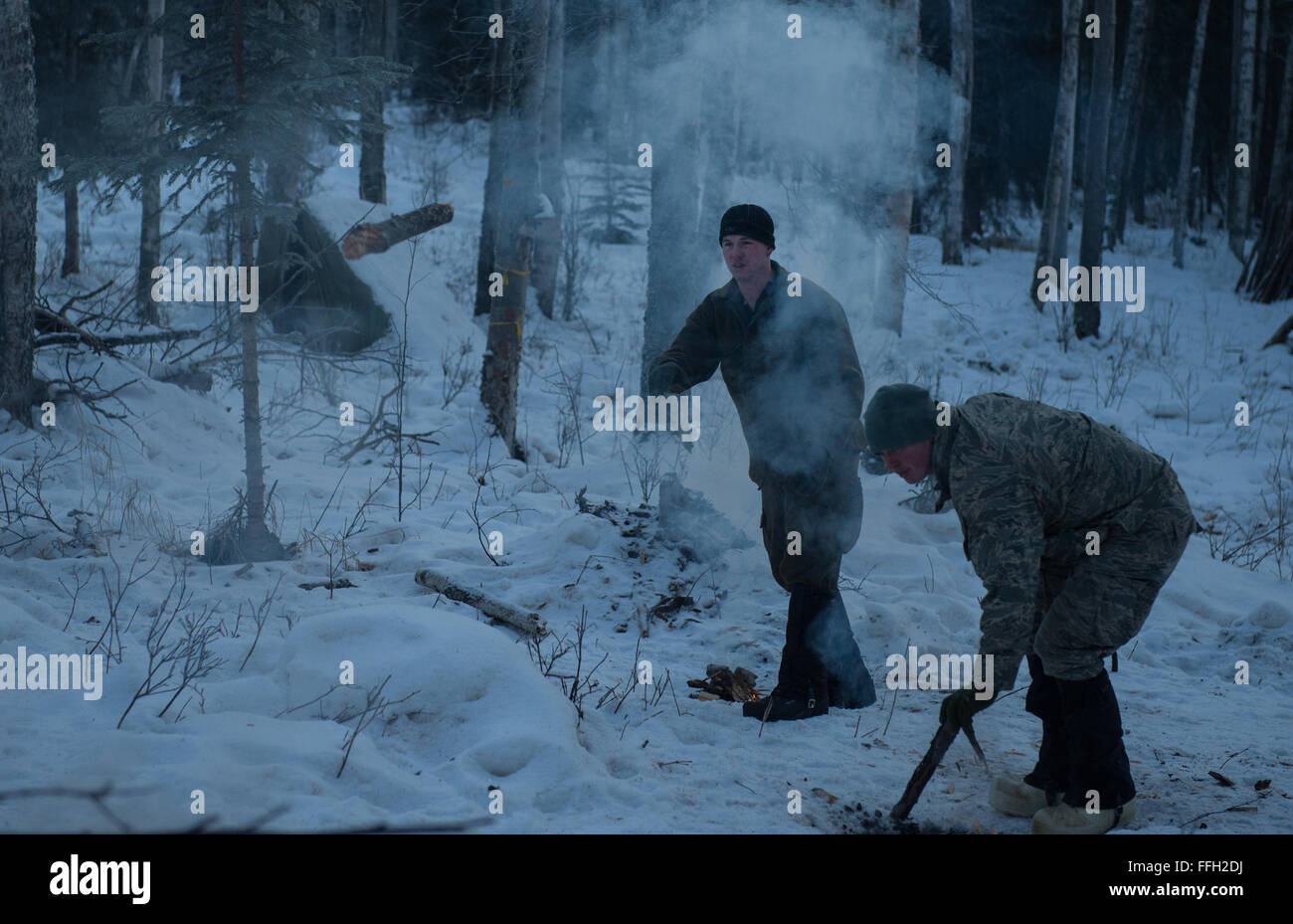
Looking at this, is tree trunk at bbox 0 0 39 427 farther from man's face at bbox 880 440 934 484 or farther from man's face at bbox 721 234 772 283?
man's face at bbox 880 440 934 484

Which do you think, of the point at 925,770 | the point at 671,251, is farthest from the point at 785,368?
the point at 671,251

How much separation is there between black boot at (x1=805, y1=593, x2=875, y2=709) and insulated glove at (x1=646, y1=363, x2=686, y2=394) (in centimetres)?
112

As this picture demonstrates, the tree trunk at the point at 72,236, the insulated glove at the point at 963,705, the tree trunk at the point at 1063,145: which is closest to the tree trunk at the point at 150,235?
the tree trunk at the point at 72,236

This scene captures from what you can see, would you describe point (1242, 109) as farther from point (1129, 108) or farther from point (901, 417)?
point (901, 417)

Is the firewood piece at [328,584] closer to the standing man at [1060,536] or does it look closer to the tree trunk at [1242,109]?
the standing man at [1060,536]

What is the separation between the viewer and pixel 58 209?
15.1 m

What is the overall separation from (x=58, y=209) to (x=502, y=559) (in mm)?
13058

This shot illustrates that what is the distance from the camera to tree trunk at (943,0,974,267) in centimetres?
1731

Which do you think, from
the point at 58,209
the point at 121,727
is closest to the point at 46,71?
the point at 58,209

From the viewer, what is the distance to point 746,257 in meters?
4.21

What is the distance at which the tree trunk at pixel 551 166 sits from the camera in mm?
11391

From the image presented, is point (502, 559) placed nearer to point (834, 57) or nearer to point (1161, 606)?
point (1161, 606)

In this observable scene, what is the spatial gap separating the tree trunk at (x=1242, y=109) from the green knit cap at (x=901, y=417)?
1708 centimetres
